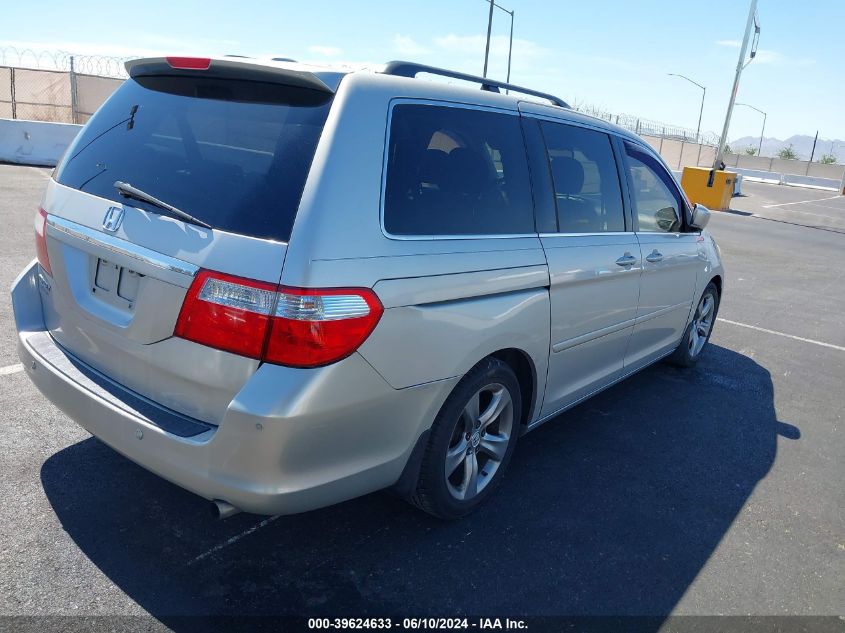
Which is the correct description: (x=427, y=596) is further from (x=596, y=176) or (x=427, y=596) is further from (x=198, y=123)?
(x=596, y=176)

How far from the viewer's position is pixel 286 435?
94.0 inches

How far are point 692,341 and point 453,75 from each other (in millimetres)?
3528

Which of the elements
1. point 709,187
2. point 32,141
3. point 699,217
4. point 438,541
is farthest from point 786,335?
point 709,187

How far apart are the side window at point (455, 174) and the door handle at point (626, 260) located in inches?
34.3

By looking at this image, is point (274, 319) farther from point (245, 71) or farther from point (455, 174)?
point (455, 174)

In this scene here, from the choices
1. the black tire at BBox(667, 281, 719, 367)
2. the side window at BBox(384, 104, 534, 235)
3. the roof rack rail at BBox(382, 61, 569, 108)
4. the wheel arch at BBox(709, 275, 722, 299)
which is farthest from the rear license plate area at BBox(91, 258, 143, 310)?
the wheel arch at BBox(709, 275, 722, 299)

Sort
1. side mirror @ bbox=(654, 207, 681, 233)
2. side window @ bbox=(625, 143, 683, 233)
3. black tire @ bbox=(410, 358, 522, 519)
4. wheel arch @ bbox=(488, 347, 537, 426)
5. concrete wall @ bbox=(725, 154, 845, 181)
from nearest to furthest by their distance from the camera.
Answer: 1. black tire @ bbox=(410, 358, 522, 519)
2. wheel arch @ bbox=(488, 347, 537, 426)
3. side window @ bbox=(625, 143, 683, 233)
4. side mirror @ bbox=(654, 207, 681, 233)
5. concrete wall @ bbox=(725, 154, 845, 181)

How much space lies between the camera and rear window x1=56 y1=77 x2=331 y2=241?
8.27ft

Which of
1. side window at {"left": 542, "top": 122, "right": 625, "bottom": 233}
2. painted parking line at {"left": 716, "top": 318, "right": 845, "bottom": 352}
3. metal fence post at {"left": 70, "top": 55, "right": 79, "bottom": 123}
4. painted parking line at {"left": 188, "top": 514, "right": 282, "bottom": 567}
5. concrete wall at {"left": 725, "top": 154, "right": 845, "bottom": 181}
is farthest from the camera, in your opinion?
concrete wall at {"left": 725, "top": 154, "right": 845, "bottom": 181}

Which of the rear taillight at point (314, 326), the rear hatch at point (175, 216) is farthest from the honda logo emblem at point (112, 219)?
the rear taillight at point (314, 326)

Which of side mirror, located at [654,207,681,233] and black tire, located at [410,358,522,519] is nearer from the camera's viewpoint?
black tire, located at [410,358,522,519]

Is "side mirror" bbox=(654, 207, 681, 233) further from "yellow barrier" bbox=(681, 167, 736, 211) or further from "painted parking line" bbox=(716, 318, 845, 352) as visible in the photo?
"yellow barrier" bbox=(681, 167, 736, 211)

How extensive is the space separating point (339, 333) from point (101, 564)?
138 centimetres

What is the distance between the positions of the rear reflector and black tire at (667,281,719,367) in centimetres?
412
